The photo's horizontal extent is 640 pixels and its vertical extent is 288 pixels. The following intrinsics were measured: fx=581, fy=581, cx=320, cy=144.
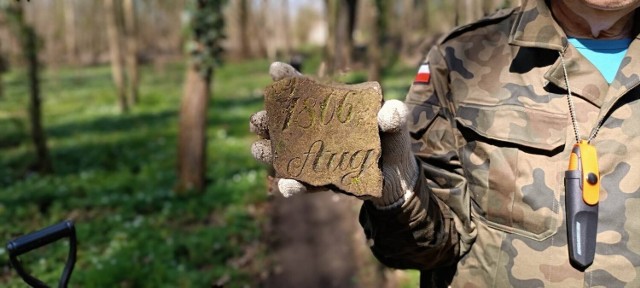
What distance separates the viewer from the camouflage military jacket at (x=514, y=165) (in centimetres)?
156

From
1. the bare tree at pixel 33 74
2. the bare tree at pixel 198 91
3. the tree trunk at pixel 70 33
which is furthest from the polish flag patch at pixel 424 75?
the tree trunk at pixel 70 33

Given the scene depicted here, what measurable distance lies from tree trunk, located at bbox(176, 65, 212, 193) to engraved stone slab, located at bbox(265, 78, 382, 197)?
19.8 ft

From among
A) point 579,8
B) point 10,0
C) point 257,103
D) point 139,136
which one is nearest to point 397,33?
point 257,103

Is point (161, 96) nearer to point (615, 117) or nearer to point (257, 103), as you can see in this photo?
point (257, 103)

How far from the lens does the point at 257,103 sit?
15273 millimetres

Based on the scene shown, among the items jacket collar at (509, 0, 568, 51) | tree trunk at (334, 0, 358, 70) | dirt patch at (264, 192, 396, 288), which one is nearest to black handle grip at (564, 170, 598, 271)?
jacket collar at (509, 0, 568, 51)

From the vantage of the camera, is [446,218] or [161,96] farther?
[161,96]

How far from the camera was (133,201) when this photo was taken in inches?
275

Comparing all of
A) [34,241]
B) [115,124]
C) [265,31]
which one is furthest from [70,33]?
[34,241]

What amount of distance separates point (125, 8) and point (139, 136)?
21.9 ft

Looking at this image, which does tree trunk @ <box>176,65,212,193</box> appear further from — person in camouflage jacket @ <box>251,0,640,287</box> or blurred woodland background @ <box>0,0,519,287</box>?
person in camouflage jacket @ <box>251,0,640,287</box>

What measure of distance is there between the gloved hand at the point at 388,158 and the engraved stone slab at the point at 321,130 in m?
0.03

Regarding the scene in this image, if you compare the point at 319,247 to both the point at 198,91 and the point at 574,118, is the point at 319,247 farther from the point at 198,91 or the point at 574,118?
the point at 574,118

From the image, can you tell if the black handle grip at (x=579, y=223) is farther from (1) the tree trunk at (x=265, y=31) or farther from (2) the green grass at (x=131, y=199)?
(1) the tree trunk at (x=265, y=31)
